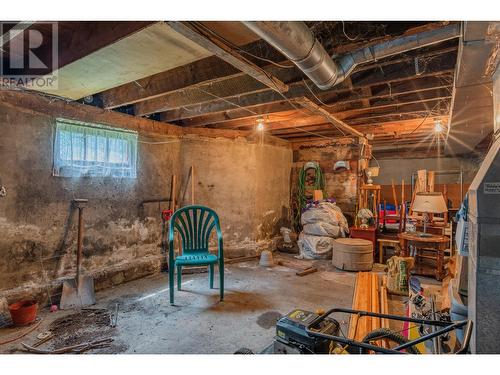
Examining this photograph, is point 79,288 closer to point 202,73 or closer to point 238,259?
point 238,259

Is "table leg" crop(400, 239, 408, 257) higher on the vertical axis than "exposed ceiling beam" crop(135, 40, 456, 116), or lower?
lower

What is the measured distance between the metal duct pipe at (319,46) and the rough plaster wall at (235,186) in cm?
294

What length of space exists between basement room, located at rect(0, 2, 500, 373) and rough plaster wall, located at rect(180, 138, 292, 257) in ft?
0.09

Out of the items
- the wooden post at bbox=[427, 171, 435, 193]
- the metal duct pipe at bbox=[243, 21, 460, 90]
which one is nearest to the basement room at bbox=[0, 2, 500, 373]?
the metal duct pipe at bbox=[243, 21, 460, 90]

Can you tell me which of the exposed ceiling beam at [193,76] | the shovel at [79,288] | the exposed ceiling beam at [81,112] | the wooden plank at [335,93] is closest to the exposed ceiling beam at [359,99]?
the wooden plank at [335,93]

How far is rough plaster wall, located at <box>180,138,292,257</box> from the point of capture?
15.4 ft

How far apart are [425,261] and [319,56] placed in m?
4.23

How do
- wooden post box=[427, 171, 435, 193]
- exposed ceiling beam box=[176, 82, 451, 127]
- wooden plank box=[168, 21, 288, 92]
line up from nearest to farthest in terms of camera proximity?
1. wooden plank box=[168, 21, 288, 92]
2. exposed ceiling beam box=[176, 82, 451, 127]
3. wooden post box=[427, 171, 435, 193]

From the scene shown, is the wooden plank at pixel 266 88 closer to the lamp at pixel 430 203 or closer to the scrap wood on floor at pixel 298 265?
the lamp at pixel 430 203

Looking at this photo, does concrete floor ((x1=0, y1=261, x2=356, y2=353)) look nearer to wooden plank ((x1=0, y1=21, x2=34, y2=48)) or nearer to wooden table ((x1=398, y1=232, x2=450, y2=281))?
wooden table ((x1=398, y1=232, x2=450, y2=281))

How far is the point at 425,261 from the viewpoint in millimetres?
4484

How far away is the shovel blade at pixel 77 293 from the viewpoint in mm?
2941

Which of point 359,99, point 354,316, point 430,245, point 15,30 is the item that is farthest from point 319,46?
point 430,245
